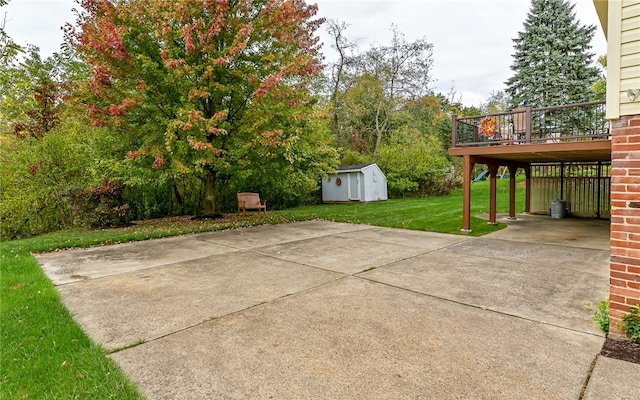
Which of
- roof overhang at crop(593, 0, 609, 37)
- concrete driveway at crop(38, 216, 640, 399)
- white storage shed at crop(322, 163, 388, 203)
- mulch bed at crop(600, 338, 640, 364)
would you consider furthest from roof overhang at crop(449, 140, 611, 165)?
white storage shed at crop(322, 163, 388, 203)

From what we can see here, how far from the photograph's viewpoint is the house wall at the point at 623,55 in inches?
108

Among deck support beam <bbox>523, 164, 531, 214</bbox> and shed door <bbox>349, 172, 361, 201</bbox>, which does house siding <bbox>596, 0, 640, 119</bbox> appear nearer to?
deck support beam <bbox>523, 164, 531, 214</bbox>

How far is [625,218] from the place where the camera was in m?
2.84

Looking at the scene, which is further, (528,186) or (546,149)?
(528,186)

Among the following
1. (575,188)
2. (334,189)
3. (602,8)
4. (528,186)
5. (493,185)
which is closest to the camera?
(602,8)

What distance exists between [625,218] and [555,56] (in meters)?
22.2

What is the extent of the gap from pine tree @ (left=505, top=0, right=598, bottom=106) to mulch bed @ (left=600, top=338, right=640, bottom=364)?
843 inches

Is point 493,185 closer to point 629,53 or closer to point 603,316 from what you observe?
point 603,316

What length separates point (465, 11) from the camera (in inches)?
476

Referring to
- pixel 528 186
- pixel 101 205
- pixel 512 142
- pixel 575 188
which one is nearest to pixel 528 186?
pixel 528 186

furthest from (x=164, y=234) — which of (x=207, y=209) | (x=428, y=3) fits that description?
(x=428, y=3)

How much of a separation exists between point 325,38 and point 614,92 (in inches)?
816

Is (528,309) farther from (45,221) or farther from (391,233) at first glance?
(45,221)

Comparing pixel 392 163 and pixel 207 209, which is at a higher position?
pixel 392 163
